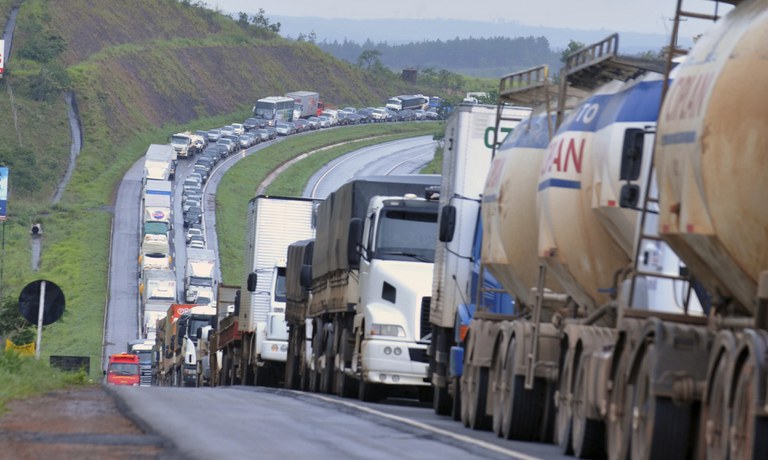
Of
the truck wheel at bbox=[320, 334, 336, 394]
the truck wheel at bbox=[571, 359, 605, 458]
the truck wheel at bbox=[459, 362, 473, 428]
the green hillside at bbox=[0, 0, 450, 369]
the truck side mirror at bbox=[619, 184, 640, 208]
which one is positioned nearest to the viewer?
the truck side mirror at bbox=[619, 184, 640, 208]

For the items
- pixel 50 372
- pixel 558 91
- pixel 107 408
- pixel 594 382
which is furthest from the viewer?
pixel 50 372

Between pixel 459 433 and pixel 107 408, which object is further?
pixel 107 408

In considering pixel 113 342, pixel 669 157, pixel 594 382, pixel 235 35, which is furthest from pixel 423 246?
pixel 235 35

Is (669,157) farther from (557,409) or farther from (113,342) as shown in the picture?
(113,342)

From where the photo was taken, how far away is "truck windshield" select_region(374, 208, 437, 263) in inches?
994

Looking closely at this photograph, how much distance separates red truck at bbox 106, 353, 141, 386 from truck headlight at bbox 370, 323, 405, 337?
3522cm

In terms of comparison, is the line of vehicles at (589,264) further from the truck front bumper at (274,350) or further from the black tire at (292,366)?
the truck front bumper at (274,350)

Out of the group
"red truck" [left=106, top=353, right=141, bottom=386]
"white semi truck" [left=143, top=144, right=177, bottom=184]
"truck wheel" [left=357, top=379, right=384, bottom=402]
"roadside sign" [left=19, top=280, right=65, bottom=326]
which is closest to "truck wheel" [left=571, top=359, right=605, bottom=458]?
"truck wheel" [left=357, top=379, right=384, bottom=402]

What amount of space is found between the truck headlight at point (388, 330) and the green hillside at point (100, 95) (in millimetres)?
46899

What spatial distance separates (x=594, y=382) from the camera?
13703 millimetres

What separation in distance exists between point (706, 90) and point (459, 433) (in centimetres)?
691

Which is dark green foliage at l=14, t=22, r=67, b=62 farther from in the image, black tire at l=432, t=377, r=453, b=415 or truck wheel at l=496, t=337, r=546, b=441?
truck wheel at l=496, t=337, r=546, b=441

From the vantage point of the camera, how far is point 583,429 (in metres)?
14.3

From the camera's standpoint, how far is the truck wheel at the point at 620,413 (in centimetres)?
1252
